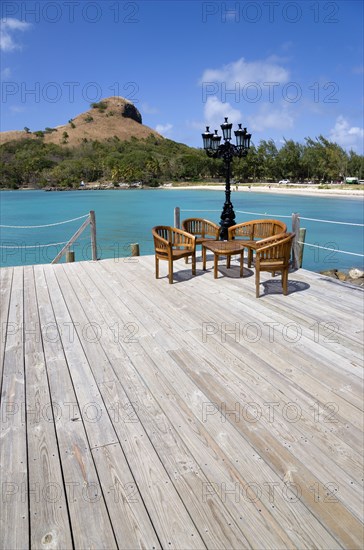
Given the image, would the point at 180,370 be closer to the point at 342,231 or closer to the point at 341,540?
the point at 341,540

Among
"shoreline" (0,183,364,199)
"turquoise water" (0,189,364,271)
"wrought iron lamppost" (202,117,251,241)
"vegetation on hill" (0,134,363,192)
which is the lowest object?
"turquoise water" (0,189,364,271)

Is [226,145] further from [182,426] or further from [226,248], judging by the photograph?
[182,426]

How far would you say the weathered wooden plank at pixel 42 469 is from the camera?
145 cm

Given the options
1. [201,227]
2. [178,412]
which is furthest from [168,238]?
[178,412]

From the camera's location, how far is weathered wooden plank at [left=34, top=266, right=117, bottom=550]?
1.45 metres

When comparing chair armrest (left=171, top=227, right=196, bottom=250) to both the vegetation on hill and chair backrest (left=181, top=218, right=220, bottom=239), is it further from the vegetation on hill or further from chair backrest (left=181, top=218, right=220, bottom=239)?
the vegetation on hill

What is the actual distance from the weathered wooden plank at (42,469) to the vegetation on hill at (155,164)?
206 ft

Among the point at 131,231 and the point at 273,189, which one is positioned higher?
the point at 273,189

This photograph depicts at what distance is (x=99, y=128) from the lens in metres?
113

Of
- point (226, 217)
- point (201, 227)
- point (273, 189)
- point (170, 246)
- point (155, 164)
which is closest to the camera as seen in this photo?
point (170, 246)

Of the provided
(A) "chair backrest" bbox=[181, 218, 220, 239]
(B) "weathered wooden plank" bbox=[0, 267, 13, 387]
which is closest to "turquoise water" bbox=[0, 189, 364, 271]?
(A) "chair backrest" bbox=[181, 218, 220, 239]

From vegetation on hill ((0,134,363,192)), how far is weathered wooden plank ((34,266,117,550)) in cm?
6284

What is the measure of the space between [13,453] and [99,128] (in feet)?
402

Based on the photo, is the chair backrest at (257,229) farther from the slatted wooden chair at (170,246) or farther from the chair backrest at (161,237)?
the chair backrest at (161,237)
